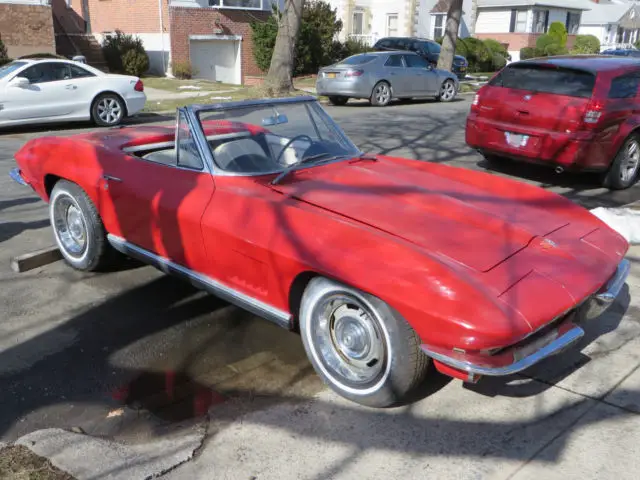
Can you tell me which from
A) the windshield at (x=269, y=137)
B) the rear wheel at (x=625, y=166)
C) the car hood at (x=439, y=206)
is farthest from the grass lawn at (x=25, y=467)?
the rear wheel at (x=625, y=166)

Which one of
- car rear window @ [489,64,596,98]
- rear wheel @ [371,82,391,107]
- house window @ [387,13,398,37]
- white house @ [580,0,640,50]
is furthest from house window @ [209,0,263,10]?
white house @ [580,0,640,50]

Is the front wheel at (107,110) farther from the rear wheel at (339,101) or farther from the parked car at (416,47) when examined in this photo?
the parked car at (416,47)

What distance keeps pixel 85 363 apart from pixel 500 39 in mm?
49349

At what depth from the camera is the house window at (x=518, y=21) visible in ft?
158

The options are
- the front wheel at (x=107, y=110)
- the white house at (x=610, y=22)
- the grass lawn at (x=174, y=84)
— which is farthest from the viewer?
the white house at (x=610, y=22)

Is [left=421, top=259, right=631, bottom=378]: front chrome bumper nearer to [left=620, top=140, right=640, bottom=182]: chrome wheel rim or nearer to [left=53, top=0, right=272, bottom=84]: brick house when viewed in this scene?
[left=620, top=140, right=640, bottom=182]: chrome wheel rim

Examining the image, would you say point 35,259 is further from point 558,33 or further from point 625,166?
point 558,33

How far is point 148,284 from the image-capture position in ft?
16.8

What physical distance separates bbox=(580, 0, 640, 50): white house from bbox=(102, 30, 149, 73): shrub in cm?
4658

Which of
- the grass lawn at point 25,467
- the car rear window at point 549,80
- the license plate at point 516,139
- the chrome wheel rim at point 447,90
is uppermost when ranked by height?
the car rear window at point 549,80

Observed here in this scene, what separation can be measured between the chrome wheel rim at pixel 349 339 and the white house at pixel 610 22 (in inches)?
2435

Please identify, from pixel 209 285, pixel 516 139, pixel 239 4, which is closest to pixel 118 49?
pixel 239 4

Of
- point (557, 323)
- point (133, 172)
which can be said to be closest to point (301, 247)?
point (557, 323)

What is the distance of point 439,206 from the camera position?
3.87 meters
